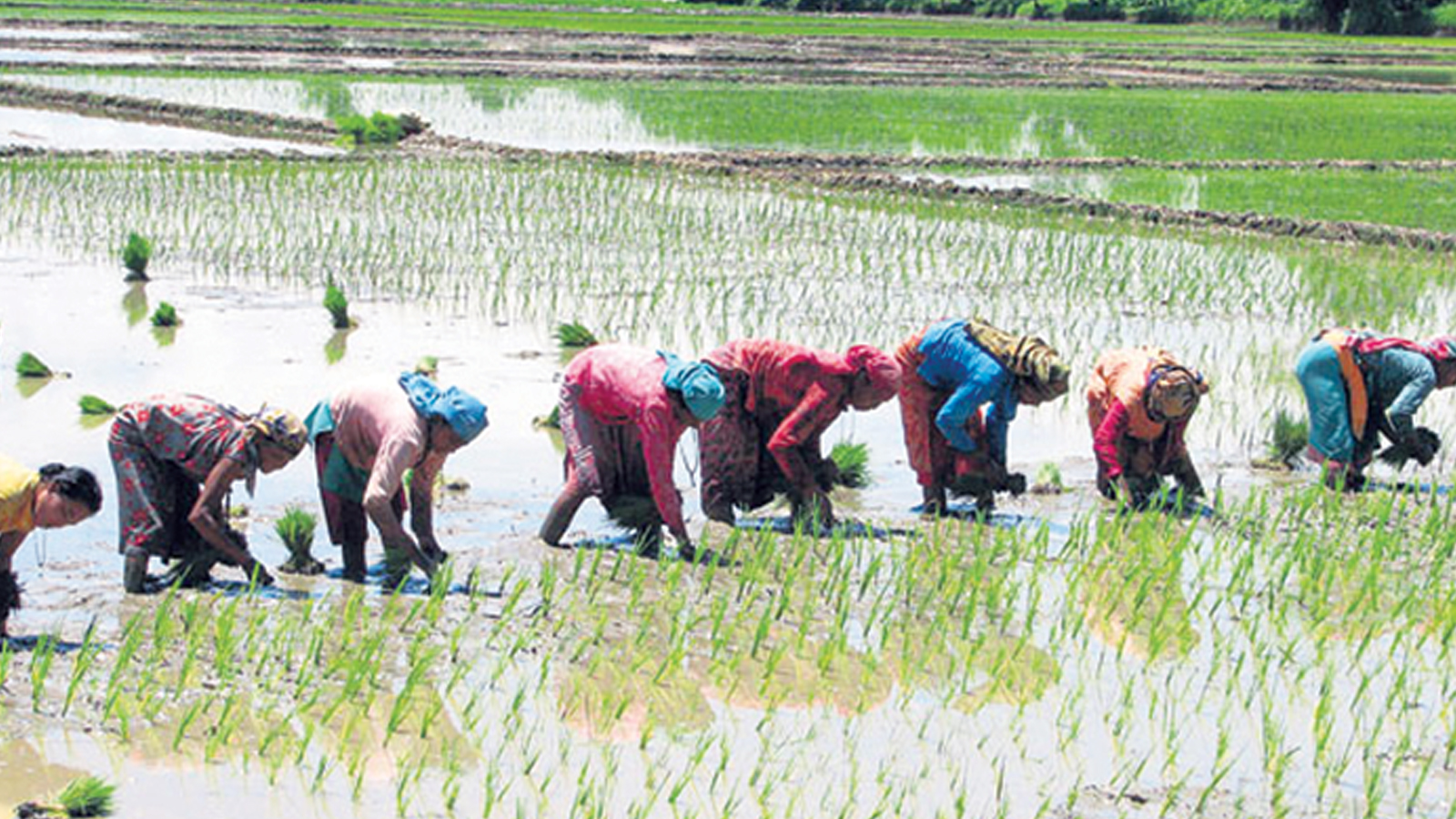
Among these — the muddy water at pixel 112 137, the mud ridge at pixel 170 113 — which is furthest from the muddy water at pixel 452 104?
the muddy water at pixel 112 137

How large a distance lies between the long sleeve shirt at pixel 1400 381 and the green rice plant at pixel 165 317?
5.96 metres

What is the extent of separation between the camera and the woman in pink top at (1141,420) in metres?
7.14

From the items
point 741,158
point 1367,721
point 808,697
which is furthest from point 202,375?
point 741,158

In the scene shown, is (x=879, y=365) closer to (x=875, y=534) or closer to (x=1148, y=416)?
(x=875, y=534)

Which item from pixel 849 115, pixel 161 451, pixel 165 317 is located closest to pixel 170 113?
pixel 849 115

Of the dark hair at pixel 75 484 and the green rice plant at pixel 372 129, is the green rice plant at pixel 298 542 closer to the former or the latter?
the dark hair at pixel 75 484

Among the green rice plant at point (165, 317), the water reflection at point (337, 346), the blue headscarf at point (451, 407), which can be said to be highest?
the blue headscarf at point (451, 407)

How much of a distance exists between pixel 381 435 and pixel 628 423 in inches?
41.2

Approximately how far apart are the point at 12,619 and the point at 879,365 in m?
2.94

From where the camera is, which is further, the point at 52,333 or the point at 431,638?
the point at 52,333

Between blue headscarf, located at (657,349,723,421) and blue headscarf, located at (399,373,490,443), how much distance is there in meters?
0.63

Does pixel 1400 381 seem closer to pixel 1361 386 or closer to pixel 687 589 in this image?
pixel 1361 386

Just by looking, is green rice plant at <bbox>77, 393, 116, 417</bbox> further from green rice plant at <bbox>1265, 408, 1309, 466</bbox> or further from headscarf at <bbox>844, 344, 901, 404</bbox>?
green rice plant at <bbox>1265, 408, 1309, 466</bbox>

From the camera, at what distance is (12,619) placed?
5555 millimetres
